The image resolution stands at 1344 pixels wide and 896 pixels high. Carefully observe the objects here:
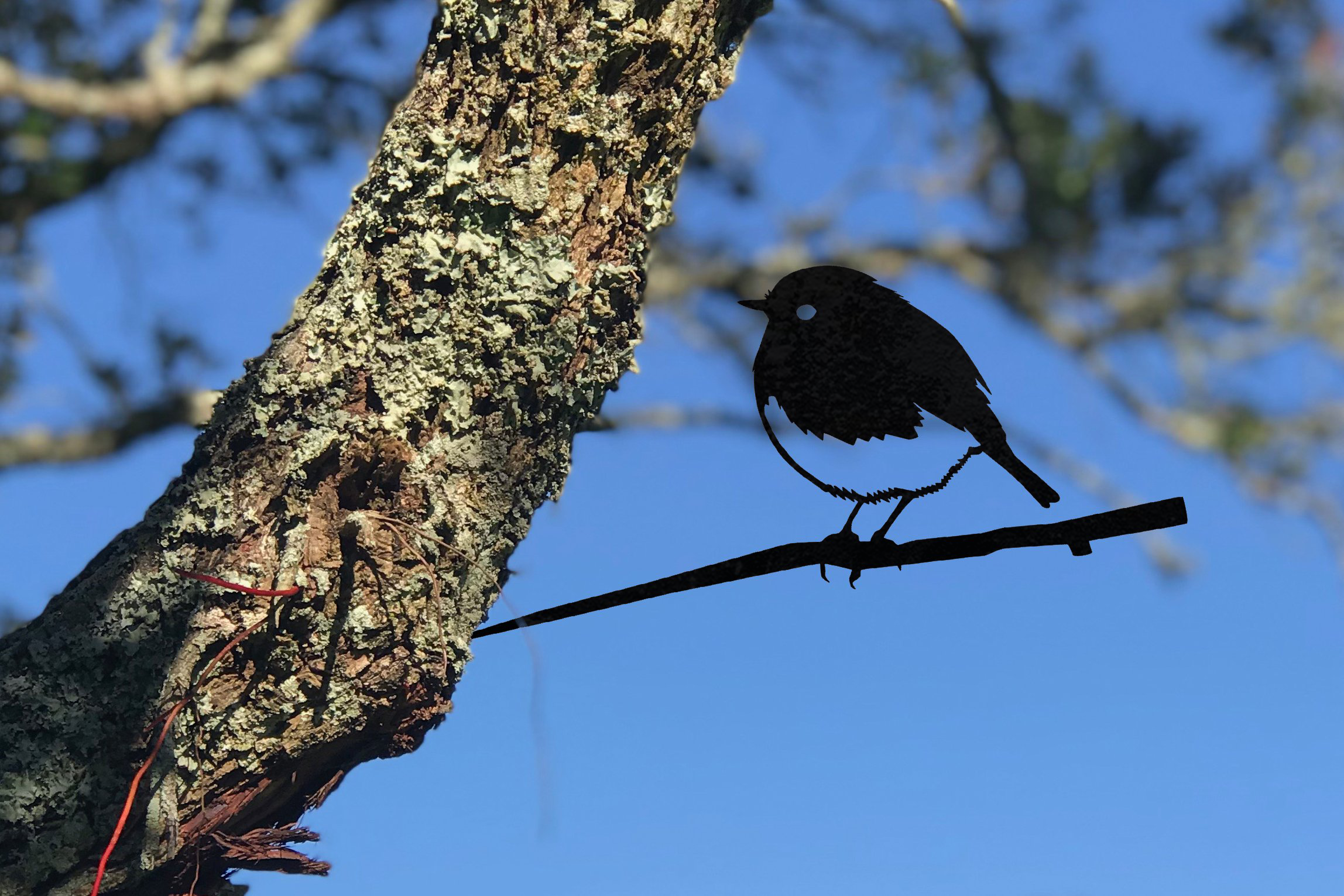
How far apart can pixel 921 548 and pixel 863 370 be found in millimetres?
152

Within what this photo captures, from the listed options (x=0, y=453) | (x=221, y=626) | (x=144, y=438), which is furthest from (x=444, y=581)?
(x=0, y=453)

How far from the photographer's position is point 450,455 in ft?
4.25

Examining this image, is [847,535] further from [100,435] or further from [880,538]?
[100,435]

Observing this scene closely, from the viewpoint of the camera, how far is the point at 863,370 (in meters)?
0.84

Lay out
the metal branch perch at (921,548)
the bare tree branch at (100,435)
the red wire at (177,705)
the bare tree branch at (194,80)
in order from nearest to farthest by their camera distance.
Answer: the metal branch perch at (921,548) < the red wire at (177,705) < the bare tree branch at (100,435) < the bare tree branch at (194,80)

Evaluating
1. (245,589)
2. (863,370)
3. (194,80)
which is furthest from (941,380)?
(194,80)

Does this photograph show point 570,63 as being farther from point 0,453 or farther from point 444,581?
point 0,453

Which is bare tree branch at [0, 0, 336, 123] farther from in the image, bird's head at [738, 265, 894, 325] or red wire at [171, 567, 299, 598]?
bird's head at [738, 265, 894, 325]

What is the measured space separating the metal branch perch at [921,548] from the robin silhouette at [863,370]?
0.04 m

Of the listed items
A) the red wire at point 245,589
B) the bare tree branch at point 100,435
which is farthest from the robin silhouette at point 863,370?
the bare tree branch at point 100,435

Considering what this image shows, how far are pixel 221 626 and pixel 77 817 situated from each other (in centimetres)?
28

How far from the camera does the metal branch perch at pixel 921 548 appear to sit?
2.73ft

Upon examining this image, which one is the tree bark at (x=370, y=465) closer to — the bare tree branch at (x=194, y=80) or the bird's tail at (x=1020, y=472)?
the bird's tail at (x=1020, y=472)

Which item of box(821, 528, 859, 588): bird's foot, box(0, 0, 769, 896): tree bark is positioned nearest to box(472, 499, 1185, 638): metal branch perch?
box(821, 528, 859, 588): bird's foot
